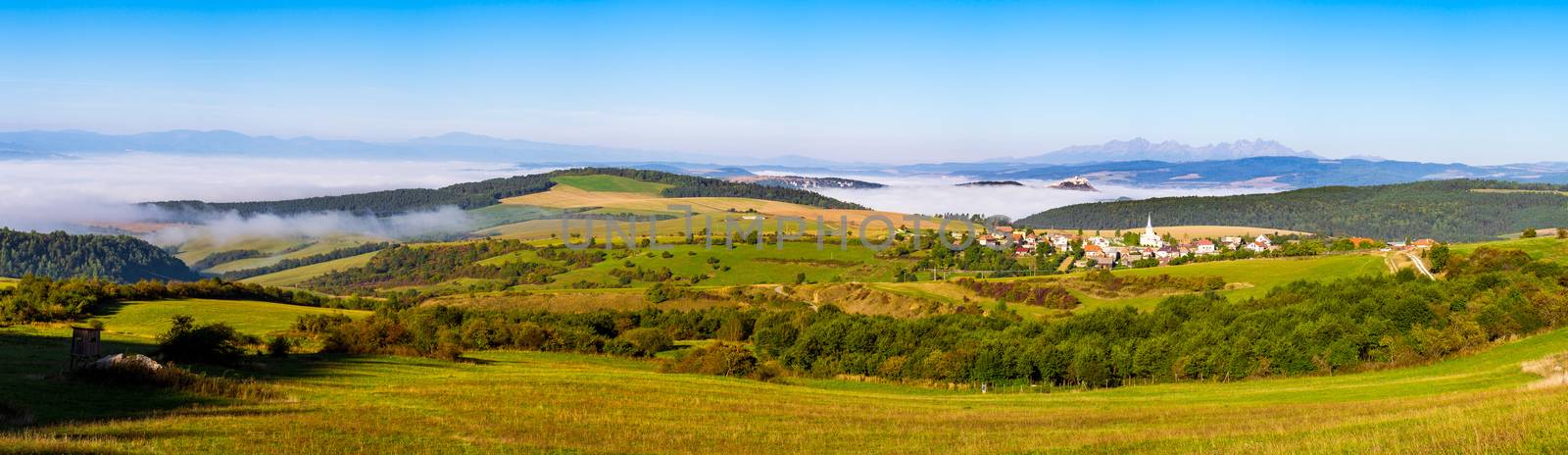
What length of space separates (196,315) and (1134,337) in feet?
171

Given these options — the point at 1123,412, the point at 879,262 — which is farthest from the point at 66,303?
the point at 879,262

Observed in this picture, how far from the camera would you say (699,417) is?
888 inches

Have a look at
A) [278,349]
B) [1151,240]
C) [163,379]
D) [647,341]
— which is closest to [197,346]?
[163,379]

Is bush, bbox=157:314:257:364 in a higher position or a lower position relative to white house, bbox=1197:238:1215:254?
higher

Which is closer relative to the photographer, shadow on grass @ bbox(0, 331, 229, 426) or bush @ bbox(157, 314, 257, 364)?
shadow on grass @ bbox(0, 331, 229, 426)

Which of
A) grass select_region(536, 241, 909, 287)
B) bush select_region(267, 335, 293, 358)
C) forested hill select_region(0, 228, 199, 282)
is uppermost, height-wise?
bush select_region(267, 335, 293, 358)

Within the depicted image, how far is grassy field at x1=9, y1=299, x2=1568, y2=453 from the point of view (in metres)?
14.3

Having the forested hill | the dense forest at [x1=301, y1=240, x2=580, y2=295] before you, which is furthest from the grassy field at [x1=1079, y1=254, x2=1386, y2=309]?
the forested hill

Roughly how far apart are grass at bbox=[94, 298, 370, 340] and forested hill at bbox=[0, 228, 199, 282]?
362 ft

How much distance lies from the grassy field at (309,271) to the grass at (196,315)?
104249 mm

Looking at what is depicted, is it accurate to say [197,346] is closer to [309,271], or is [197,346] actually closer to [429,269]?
[429,269]

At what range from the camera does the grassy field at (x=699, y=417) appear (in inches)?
561

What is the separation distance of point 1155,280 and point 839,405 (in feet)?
232

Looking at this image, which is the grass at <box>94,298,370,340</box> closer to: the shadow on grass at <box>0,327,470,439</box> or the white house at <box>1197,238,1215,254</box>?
the shadow on grass at <box>0,327,470,439</box>
